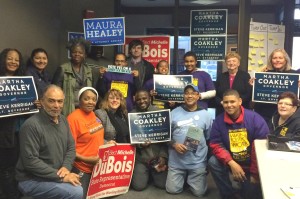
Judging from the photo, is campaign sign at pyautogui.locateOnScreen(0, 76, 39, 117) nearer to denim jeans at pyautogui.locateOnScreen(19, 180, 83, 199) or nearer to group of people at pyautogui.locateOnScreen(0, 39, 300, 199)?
group of people at pyautogui.locateOnScreen(0, 39, 300, 199)

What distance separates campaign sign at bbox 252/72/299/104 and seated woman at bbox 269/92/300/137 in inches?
21.2

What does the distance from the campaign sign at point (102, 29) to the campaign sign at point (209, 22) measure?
1.33 m

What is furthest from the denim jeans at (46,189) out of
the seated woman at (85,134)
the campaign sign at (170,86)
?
the campaign sign at (170,86)

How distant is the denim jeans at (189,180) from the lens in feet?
11.8

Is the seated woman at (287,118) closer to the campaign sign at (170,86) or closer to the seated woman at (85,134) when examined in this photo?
the campaign sign at (170,86)

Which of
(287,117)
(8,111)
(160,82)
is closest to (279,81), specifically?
(287,117)

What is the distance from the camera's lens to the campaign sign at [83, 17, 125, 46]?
14.0ft

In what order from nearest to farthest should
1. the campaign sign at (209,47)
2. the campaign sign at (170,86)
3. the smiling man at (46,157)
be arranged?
the smiling man at (46,157) < the campaign sign at (170,86) < the campaign sign at (209,47)

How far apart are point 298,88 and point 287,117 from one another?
694 mm

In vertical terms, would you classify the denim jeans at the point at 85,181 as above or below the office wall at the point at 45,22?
below

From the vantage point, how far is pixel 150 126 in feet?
12.1

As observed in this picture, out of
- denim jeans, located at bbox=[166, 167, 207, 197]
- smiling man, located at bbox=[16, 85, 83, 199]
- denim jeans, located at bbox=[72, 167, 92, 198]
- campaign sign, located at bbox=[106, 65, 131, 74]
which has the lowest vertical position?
denim jeans, located at bbox=[166, 167, 207, 197]

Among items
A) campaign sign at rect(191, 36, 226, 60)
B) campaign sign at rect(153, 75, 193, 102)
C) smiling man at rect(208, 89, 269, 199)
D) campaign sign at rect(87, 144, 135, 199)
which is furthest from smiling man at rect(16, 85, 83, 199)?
campaign sign at rect(191, 36, 226, 60)

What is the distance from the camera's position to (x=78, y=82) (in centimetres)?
363
